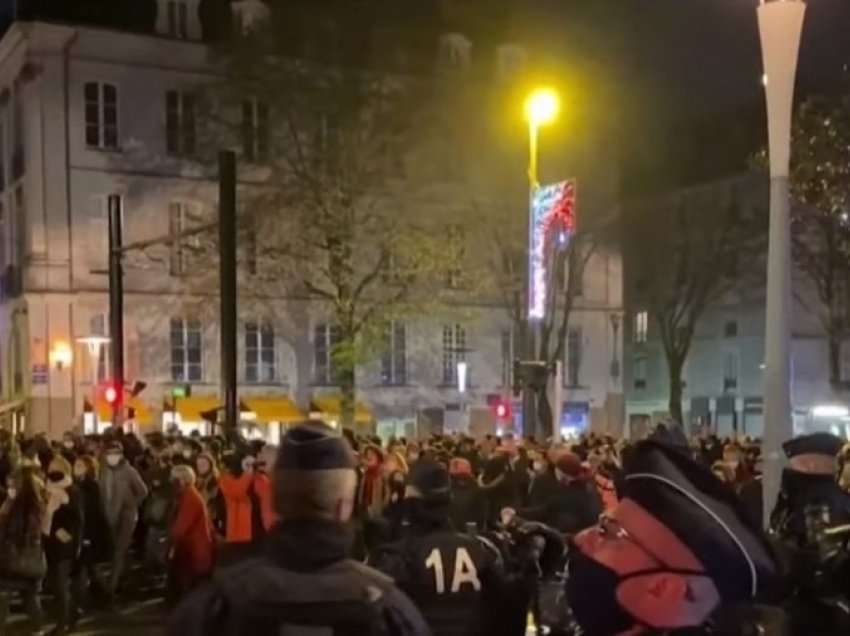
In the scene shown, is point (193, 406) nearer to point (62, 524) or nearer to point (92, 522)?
point (92, 522)

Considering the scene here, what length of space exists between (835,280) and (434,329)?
1504 centimetres

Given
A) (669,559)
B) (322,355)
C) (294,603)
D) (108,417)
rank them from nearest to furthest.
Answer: (669,559)
(294,603)
(108,417)
(322,355)

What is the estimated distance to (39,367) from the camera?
4406 cm

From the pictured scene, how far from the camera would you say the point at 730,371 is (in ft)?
199

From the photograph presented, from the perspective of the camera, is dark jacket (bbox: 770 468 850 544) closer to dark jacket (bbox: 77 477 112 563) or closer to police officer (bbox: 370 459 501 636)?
police officer (bbox: 370 459 501 636)

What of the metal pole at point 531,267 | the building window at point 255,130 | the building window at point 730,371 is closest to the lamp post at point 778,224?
the metal pole at point 531,267

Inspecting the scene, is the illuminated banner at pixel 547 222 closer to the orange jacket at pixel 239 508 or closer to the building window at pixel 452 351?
the orange jacket at pixel 239 508

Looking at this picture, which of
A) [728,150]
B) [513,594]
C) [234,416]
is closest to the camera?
[513,594]

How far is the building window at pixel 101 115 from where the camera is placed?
4569 cm

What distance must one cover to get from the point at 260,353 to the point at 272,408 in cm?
218

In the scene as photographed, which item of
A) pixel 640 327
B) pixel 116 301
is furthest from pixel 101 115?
pixel 640 327

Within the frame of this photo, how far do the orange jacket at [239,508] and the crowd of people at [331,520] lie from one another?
0.02 metres

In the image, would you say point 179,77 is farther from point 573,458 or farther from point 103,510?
point 573,458

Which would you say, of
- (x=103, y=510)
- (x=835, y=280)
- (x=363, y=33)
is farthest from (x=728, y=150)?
(x=103, y=510)
